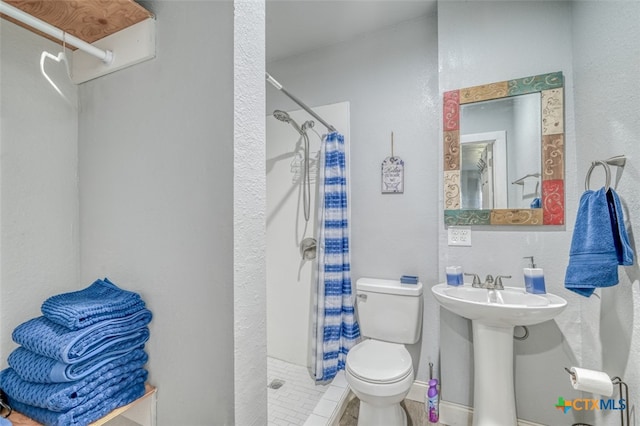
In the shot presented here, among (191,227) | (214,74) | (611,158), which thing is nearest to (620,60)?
(611,158)

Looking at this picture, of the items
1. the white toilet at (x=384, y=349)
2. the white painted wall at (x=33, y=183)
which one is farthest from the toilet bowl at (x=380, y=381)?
the white painted wall at (x=33, y=183)

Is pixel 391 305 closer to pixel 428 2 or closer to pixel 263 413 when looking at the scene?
pixel 263 413

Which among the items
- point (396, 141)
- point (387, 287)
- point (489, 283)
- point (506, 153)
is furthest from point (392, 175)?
point (489, 283)

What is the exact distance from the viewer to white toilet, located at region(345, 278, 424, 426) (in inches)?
54.2

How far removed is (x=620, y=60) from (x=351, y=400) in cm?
227

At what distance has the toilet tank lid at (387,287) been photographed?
1761 millimetres

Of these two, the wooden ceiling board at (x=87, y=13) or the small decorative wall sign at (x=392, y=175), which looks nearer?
the wooden ceiling board at (x=87, y=13)

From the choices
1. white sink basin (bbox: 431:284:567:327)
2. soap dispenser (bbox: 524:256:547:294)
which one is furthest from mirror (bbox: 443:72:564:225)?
white sink basin (bbox: 431:284:567:327)

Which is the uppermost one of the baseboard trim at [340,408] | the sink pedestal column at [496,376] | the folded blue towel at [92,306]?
the folded blue towel at [92,306]

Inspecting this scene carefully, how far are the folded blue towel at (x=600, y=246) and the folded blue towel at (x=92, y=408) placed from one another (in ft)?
5.47

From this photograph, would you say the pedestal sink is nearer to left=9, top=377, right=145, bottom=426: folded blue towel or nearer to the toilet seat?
the toilet seat

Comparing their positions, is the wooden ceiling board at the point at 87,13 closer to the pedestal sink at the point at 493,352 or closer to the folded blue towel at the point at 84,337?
the folded blue towel at the point at 84,337

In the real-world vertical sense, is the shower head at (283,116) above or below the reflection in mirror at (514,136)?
above

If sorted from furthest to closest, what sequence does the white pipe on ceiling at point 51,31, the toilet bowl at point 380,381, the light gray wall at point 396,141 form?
the light gray wall at point 396,141
the toilet bowl at point 380,381
the white pipe on ceiling at point 51,31
